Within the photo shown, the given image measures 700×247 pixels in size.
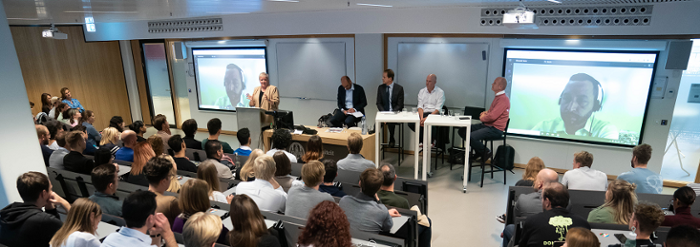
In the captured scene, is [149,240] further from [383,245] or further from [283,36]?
[283,36]

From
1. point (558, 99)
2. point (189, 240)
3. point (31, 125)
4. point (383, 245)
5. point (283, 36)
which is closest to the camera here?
point (189, 240)

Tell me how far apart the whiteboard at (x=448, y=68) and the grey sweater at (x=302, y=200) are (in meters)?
4.17

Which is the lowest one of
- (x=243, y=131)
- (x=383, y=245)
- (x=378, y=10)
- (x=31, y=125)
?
(x=383, y=245)

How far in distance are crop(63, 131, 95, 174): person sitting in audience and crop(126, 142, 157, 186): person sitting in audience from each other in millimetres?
517

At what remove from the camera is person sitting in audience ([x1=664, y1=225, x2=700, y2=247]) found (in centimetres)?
222

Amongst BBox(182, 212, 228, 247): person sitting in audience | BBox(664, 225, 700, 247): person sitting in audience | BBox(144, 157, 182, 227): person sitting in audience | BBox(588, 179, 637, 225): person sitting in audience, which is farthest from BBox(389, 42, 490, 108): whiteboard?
BBox(182, 212, 228, 247): person sitting in audience

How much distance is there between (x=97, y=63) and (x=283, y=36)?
4946mm

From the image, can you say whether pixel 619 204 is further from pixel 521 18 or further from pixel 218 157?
pixel 218 157

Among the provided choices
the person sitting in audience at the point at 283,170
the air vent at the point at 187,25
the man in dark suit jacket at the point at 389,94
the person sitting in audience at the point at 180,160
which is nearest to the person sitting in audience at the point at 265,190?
the person sitting in audience at the point at 283,170

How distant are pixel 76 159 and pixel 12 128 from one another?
2.57ft

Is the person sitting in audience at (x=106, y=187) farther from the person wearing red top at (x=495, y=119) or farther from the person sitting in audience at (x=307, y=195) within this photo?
the person wearing red top at (x=495, y=119)

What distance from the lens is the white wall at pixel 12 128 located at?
3133 mm

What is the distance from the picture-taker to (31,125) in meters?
3.39

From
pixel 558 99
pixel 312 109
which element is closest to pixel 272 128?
pixel 312 109
